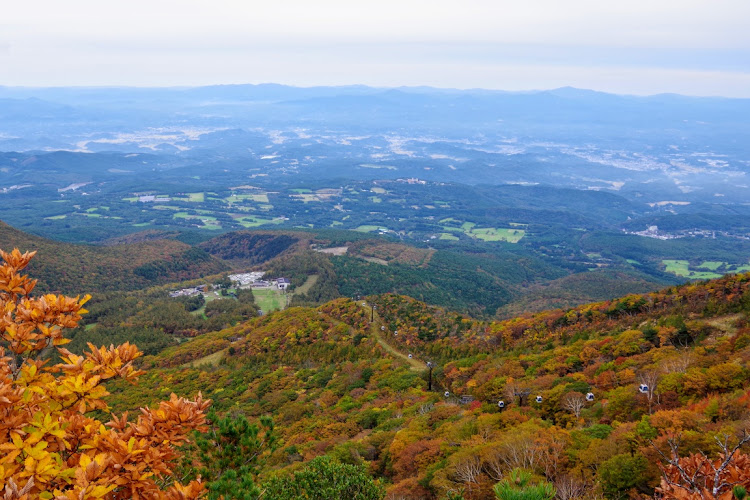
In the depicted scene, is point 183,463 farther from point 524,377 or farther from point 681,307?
point 681,307

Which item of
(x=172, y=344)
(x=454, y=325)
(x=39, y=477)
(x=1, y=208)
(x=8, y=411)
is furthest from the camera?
(x=1, y=208)

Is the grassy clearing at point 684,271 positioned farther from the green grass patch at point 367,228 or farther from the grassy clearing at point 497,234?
the green grass patch at point 367,228

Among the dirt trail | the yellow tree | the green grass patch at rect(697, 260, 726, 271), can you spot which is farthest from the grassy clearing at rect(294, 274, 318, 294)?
the green grass patch at rect(697, 260, 726, 271)

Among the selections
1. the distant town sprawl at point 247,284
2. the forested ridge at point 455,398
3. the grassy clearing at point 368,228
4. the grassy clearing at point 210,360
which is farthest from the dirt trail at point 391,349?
the grassy clearing at point 368,228

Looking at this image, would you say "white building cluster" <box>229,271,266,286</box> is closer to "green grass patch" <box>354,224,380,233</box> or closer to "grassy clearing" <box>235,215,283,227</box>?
"grassy clearing" <box>235,215,283,227</box>

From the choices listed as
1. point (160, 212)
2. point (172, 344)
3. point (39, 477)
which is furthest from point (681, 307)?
point (160, 212)

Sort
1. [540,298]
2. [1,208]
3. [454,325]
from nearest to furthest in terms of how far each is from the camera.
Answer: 1. [454,325]
2. [540,298]
3. [1,208]
